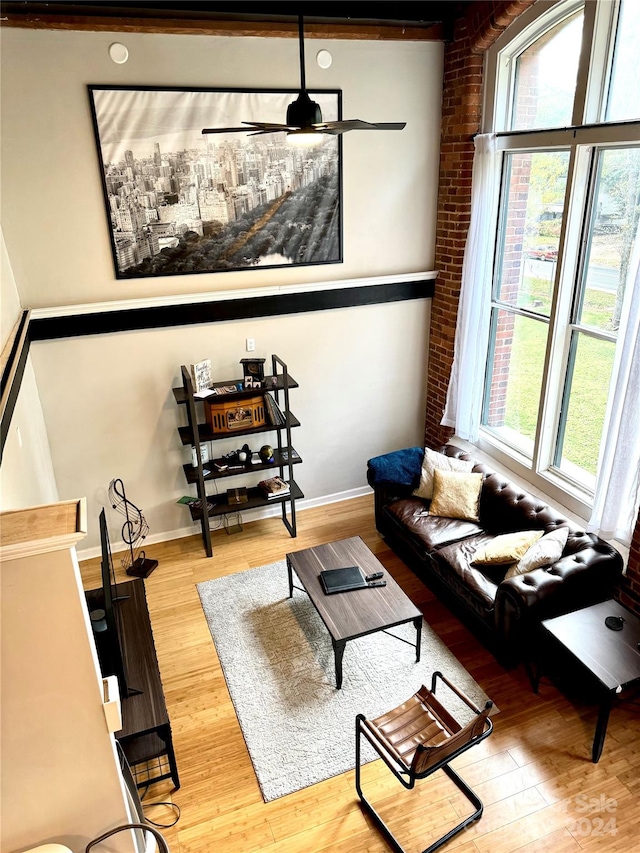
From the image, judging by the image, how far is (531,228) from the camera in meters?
4.34

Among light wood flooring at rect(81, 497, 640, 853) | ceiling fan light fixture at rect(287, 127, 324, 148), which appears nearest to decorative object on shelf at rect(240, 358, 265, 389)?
light wood flooring at rect(81, 497, 640, 853)

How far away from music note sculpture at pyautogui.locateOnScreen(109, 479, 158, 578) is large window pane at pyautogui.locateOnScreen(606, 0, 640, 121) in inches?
164

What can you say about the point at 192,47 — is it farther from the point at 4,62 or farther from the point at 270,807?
A: the point at 270,807

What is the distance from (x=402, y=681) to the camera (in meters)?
3.54

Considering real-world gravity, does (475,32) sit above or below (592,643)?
above

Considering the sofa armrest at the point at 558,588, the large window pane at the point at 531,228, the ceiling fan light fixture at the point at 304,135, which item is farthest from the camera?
the large window pane at the point at 531,228

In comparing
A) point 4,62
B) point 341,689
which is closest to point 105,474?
point 341,689

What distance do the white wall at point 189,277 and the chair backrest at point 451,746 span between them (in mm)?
Answer: 2987

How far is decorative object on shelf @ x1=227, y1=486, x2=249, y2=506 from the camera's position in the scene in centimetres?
483

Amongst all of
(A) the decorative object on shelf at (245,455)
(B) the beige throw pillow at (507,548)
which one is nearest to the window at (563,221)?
(B) the beige throw pillow at (507,548)

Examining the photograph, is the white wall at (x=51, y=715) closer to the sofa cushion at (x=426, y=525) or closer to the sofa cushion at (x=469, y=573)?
the sofa cushion at (x=469, y=573)

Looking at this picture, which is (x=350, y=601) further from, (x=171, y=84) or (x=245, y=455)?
(x=171, y=84)

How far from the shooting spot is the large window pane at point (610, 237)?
11.5ft

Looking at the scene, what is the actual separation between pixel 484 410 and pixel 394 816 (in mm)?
3171
